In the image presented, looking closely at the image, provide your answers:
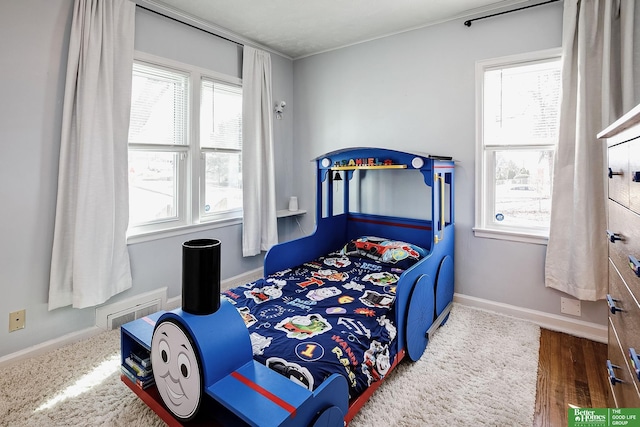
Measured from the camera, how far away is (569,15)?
7.54 ft

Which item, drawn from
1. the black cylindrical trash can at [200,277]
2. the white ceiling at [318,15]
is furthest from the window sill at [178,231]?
the white ceiling at [318,15]

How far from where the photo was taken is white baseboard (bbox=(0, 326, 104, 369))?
205 cm

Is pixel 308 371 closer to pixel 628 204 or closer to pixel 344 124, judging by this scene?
pixel 628 204

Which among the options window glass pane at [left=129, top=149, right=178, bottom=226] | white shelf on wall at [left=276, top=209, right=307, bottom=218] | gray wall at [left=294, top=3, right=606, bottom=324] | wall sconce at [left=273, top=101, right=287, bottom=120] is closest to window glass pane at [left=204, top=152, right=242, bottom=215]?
window glass pane at [left=129, top=149, right=178, bottom=226]

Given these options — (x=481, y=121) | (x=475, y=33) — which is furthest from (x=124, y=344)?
(x=475, y=33)

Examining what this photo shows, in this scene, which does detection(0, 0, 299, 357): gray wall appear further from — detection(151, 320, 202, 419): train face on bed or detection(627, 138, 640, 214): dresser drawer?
detection(627, 138, 640, 214): dresser drawer

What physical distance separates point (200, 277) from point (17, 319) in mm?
1687

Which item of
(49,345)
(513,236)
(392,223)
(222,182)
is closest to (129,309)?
(49,345)

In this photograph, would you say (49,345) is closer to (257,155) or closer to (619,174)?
(257,155)

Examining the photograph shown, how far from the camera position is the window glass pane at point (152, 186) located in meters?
2.66

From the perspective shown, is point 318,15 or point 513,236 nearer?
point 513,236

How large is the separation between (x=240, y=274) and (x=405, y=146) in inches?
82.0

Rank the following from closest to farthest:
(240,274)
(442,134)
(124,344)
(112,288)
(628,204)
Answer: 1. (628,204)
2. (124,344)
3. (112,288)
4. (442,134)
5. (240,274)

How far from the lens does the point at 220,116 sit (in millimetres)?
3229
